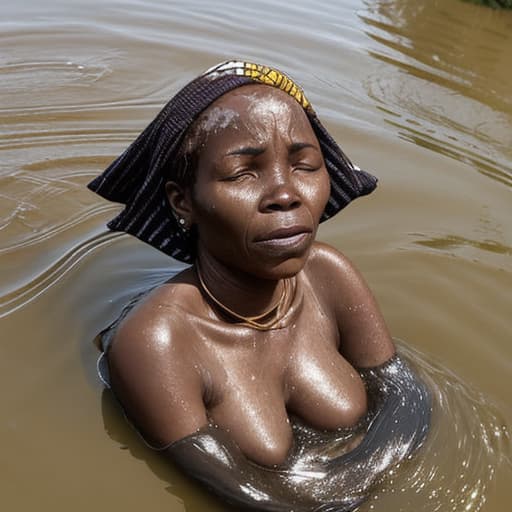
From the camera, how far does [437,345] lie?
3.01 m

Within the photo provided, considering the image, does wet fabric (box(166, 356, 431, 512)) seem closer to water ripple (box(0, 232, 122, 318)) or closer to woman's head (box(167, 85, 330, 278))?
woman's head (box(167, 85, 330, 278))

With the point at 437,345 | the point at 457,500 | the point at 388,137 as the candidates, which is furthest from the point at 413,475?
the point at 388,137

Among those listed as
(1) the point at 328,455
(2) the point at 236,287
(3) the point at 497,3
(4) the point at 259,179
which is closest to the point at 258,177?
(4) the point at 259,179

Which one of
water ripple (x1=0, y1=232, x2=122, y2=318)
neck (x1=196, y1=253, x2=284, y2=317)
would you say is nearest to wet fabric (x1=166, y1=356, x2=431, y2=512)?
neck (x1=196, y1=253, x2=284, y2=317)

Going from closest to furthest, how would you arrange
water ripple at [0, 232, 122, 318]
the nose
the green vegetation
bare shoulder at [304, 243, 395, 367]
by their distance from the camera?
the nose
bare shoulder at [304, 243, 395, 367]
water ripple at [0, 232, 122, 318]
the green vegetation

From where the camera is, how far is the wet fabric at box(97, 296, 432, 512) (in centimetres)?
206

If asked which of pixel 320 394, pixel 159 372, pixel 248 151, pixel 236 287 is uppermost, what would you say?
pixel 248 151

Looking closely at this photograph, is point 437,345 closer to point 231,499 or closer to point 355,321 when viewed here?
point 355,321

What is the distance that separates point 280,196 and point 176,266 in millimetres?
1451

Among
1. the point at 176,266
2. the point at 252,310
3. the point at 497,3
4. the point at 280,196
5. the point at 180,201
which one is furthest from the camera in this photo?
the point at 497,3

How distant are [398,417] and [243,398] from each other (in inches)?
22.5

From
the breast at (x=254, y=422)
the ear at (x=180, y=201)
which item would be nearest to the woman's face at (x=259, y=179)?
the ear at (x=180, y=201)

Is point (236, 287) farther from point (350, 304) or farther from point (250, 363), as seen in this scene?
point (350, 304)

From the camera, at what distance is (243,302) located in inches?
90.5
